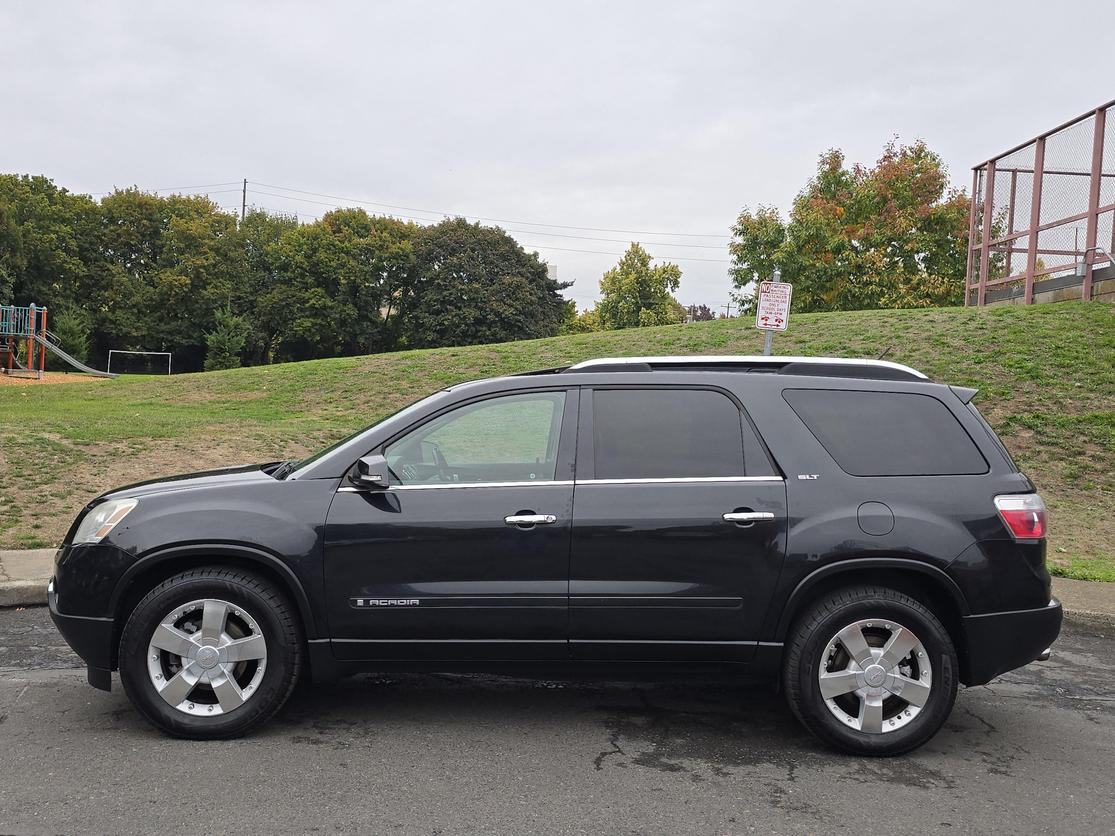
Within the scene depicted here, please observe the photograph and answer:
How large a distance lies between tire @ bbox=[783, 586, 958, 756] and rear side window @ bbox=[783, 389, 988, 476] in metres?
0.63

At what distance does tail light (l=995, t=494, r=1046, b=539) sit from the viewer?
4.16 m

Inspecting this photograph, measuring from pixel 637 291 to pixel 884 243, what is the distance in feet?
111

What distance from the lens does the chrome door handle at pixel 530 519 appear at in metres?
4.10

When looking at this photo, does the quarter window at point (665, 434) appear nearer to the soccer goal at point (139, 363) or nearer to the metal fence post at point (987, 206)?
the metal fence post at point (987, 206)

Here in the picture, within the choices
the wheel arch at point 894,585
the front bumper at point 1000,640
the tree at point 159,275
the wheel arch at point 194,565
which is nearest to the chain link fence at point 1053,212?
the front bumper at point 1000,640

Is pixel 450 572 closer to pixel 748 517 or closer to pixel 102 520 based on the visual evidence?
pixel 748 517

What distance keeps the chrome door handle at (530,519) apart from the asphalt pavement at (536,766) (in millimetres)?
1006

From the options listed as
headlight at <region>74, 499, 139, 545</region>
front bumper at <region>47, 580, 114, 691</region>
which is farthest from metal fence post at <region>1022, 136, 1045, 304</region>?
front bumper at <region>47, 580, 114, 691</region>

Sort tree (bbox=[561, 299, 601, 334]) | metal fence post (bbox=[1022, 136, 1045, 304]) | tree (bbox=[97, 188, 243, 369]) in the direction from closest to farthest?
metal fence post (bbox=[1022, 136, 1045, 304])
tree (bbox=[97, 188, 243, 369])
tree (bbox=[561, 299, 601, 334])

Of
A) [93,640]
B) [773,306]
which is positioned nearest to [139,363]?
[773,306]

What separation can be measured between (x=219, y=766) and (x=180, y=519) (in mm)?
1074

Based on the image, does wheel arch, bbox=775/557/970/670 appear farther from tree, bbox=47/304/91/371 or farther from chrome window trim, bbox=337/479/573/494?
tree, bbox=47/304/91/371

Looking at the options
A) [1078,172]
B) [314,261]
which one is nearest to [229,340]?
[314,261]

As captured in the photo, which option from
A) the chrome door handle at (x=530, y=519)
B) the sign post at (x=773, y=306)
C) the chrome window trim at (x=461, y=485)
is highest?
the sign post at (x=773, y=306)
